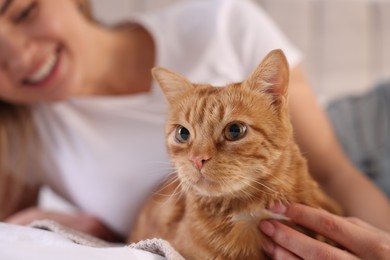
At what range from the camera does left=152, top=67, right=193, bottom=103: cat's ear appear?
0.78m

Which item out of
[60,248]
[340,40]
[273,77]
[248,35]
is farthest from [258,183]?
[340,40]

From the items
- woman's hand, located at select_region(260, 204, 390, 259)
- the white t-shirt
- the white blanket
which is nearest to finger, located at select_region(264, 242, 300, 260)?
woman's hand, located at select_region(260, 204, 390, 259)

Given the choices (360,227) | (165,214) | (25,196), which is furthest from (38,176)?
(360,227)

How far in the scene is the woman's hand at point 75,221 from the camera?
117cm

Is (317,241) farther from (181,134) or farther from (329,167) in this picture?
(329,167)

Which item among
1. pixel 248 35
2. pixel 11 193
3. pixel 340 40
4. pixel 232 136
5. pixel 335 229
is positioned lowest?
pixel 11 193

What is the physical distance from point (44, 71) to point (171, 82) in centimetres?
55

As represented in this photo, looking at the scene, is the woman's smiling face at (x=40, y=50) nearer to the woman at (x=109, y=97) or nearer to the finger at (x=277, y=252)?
the woman at (x=109, y=97)

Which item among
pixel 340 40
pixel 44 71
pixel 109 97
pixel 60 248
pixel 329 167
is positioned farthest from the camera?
pixel 340 40

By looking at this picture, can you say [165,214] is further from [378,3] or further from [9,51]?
[378,3]

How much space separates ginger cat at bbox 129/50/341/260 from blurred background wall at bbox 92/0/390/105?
1213 millimetres

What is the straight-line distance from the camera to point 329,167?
3.57 feet

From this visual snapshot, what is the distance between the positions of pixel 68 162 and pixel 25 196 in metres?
0.26

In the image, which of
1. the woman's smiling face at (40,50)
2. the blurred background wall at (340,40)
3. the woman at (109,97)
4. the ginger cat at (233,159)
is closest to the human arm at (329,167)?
the woman at (109,97)
